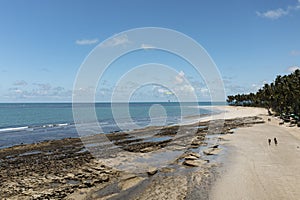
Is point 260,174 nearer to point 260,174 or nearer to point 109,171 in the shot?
point 260,174

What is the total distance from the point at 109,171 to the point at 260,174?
575 inches

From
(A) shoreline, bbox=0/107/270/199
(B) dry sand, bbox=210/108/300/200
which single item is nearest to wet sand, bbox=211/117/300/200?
(B) dry sand, bbox=210/108/300/200

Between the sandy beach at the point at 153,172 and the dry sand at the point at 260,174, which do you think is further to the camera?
the sandy beach at the point at 153,172

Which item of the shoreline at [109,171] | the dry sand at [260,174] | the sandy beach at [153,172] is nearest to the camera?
the dry sand at [260,174]

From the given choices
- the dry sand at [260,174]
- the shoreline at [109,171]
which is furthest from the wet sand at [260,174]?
the shoreline at [109,171]

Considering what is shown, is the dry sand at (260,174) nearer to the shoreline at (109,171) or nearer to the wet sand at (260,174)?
the wet sand at (260,174)

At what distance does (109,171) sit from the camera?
2394 cm

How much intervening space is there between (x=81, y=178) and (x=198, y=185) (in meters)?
10.7

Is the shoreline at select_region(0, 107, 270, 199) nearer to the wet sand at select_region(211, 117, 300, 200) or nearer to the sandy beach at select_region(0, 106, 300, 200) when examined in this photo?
the sandy beach at select_region(0, 106, 300, 200)

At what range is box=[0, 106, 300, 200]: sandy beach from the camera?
59.5ft

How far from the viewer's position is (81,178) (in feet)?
71.6

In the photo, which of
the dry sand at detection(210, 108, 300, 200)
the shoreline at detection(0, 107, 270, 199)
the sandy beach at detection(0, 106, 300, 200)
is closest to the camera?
the dry sand at detection(210, 108, 300, 200)

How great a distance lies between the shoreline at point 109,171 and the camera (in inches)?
730

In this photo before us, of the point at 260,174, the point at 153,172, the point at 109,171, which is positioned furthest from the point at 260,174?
the point at 109,171
